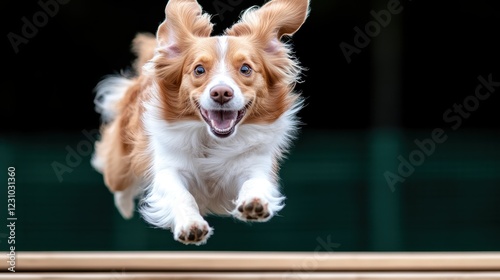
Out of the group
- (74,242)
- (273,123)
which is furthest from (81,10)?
(273,123)

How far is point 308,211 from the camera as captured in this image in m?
8.34

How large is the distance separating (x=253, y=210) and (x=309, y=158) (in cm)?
609

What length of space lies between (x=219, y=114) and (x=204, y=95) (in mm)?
59

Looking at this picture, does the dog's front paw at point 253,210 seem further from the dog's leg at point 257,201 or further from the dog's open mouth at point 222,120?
the dog's open mouth at point 222,120

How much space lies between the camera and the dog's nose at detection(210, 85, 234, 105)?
1956mm

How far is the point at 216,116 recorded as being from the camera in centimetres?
204

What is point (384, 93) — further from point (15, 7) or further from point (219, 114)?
point (219, 114)
